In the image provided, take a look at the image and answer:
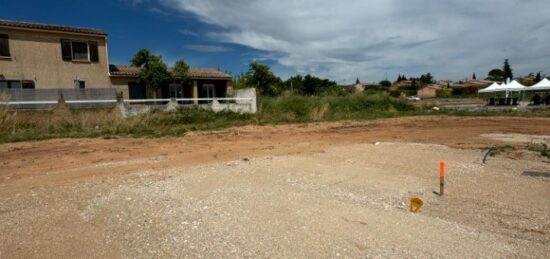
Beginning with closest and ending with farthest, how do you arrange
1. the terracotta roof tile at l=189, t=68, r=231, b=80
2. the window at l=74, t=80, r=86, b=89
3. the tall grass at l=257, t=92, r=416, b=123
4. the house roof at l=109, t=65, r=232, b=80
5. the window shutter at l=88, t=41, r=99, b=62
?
the tall grass at l=257, t=92, r=416, b=123 < the window at l=74, t=80, r=86, b=89 < the window shutter at l=88, t=41, r=99, b=62 < the house roof at l=109, t=65, r=232, b=80 < the terracotta roof tile at l=189, t=68, r=231, b=80

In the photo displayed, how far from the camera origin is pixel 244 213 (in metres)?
4.11

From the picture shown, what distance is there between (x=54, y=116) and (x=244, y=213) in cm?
1250

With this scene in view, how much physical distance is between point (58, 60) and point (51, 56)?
0.42m

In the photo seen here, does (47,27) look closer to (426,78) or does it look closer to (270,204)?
(270,204)

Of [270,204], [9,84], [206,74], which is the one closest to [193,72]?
[206,74]

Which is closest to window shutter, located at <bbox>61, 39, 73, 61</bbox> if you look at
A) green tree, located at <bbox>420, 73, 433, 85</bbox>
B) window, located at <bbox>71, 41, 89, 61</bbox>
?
window, located at <bbox>71, 41, 89, 61</bbox>

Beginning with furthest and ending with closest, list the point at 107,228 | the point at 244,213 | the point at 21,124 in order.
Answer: the point at 21,124, the point at 244,213, the point at 107,228

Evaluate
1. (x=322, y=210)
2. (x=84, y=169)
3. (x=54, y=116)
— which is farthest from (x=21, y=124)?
(x=322, y=210)

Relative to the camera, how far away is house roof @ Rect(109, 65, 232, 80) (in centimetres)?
2318

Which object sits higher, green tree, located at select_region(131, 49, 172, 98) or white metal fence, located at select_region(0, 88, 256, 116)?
green tree, located at select_region(131, 49, 172, 98)

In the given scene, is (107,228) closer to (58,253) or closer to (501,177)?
(58,253)

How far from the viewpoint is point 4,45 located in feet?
64.3

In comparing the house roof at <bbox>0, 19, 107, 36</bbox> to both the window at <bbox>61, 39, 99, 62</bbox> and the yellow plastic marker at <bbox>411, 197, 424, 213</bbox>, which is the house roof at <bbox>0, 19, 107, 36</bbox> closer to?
the window at <bbox>61, 39, 99, 62</bbox>

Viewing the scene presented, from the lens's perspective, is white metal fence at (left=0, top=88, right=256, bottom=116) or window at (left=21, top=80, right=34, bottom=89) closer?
white metal fence at (left=0, top=88, right=256, bottom=116)
